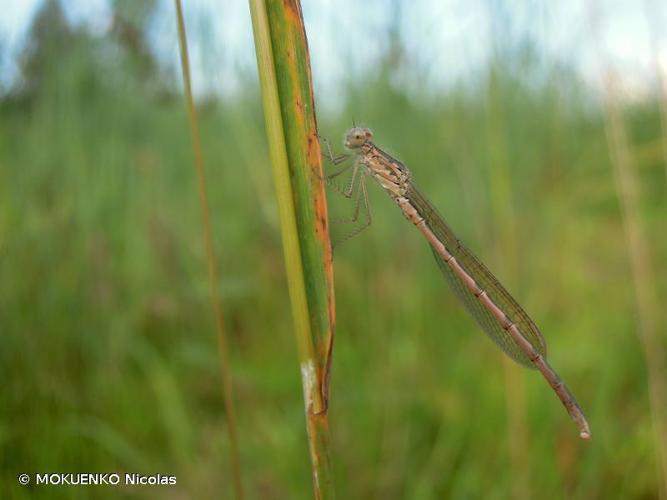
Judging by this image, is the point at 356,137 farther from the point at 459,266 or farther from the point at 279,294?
the point at 279,294

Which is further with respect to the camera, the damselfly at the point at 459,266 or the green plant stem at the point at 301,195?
the damselfly at the point at 459,266

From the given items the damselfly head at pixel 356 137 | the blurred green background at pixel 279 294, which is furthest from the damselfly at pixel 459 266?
the blurred green background at pixel 279 294

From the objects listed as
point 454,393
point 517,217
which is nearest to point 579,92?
point 517,217

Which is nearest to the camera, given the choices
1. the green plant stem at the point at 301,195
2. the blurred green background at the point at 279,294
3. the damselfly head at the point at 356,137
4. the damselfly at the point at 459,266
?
the green plant stem at the point at 301,195

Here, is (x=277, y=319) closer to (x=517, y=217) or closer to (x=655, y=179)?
(x=517, y=217)

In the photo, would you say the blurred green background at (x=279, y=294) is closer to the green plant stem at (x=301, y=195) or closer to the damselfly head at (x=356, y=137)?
the damselfly head at (x=356, y=137)

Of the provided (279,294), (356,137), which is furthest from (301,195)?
(279,294)

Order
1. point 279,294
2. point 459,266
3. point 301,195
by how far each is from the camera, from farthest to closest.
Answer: point 279,294
point 459,266
point 301,195
